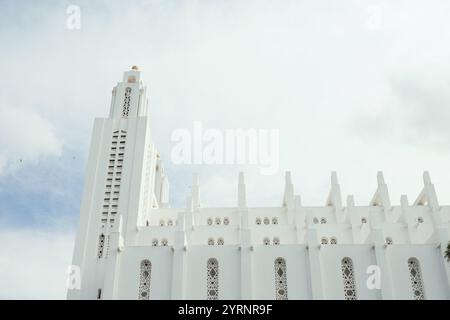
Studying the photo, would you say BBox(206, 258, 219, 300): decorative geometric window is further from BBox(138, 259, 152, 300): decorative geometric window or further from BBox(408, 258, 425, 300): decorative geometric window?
BBox(408, 258, 425, 300): decorative geometric window

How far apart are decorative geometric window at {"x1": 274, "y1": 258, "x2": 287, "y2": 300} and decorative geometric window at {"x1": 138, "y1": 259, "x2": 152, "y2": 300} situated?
9.28 meters

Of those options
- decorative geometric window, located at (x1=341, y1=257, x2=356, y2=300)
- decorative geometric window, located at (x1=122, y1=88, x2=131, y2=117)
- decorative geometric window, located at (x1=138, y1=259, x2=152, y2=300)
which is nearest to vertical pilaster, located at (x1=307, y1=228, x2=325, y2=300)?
decorative geometric window, located at (x1=341, y1=257, x2=356, y2=300)

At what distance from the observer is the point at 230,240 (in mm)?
41781

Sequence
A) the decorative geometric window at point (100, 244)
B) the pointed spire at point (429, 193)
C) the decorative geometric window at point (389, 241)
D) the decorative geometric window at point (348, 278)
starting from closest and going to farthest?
the decorative geometric window at point (348, 278) → the decorative geometric window at point (100, 244) → the decorative geometric window at point (389, 241) → the pointed spire at point (429, 193)

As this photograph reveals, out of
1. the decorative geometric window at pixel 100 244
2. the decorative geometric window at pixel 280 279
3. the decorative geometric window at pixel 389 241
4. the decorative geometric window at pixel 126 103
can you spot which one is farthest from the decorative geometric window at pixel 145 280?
the decorative geometric window at pixel 389 241

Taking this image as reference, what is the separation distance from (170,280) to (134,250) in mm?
3554

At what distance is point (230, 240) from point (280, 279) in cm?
895

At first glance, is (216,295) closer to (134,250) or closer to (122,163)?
(134,250)

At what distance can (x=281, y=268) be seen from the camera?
34062 mm

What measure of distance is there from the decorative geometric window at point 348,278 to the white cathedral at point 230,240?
0.07m

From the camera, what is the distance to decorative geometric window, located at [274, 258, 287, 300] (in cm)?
3306

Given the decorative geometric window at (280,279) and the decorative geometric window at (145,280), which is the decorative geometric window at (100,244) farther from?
the decorative geometric window at (280,279)

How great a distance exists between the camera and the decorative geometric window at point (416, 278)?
3225 cm
